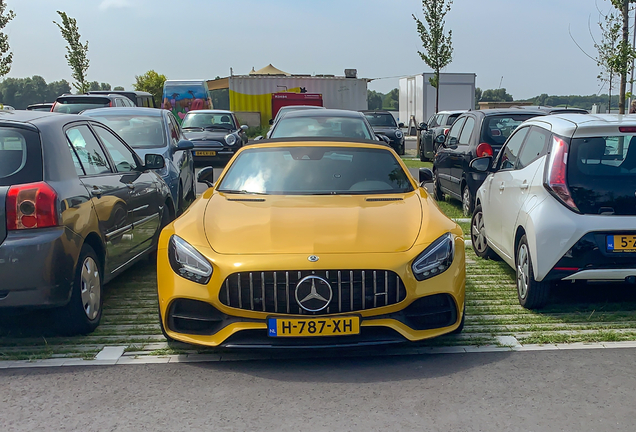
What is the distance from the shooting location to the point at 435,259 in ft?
14.8

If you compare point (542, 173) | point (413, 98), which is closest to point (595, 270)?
point (542, 173)

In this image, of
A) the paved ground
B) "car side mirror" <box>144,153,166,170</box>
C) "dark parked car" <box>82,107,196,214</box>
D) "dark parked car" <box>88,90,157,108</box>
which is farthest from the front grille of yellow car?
"dark parked car" <box>88,90,157,108</box>

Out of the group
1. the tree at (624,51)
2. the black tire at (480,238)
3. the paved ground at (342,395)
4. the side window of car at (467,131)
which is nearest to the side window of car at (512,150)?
the black tire at (480,238)

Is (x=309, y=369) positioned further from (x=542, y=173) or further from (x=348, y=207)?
(x=542, y=173)

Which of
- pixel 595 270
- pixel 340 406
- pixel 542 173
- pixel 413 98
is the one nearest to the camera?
pixel 340 406

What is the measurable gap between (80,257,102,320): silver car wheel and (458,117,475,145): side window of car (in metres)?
6.89

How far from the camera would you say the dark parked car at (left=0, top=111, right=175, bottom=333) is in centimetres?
449

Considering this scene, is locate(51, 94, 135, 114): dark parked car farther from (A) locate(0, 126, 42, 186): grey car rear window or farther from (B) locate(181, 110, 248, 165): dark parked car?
(A) locate(0, 126, 42, 186): grey car rear window

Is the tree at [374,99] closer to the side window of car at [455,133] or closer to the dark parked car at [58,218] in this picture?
the side window of car at [455,133]

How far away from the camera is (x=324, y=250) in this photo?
4387mm

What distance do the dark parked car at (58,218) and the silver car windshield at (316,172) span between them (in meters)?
1.07

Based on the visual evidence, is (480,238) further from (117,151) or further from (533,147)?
(117,151)

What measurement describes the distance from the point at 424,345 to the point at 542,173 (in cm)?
182

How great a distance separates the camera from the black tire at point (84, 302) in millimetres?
4852
